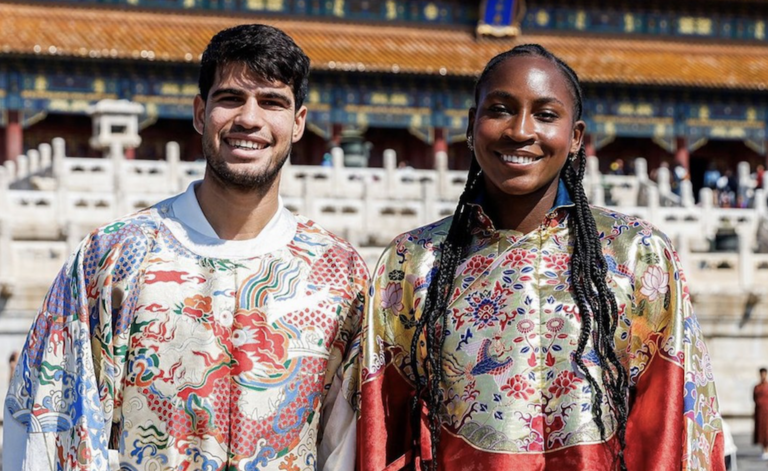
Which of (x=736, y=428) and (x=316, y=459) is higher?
(x=316, y=459)

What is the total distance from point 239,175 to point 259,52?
0.37 m

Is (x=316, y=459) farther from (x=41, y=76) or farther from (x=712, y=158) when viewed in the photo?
(x=712, y=158)

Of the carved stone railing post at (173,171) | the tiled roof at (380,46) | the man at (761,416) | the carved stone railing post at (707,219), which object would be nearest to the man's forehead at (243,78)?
the man at (761,416)

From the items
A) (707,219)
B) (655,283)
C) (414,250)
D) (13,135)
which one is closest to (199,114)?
(414,250)

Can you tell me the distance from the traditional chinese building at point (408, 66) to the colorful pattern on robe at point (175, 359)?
870 inches

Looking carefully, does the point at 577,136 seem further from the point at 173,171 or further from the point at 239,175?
the point at 173,171

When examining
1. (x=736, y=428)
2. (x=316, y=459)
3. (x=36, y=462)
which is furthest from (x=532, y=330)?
(x=736, y=428)

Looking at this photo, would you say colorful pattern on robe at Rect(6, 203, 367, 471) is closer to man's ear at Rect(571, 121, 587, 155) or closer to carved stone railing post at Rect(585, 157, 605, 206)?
man's ear at Rect(571, 121, 587, 155)

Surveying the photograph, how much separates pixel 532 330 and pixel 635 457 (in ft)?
1.50

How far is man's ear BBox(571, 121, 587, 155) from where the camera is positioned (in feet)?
14.4

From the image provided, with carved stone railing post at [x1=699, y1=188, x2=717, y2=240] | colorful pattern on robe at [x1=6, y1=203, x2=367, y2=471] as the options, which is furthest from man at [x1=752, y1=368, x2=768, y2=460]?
colorful pattern on robe at [x1=6, y1=203, x2=367, y2=471]

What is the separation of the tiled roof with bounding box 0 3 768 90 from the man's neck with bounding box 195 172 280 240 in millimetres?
22347

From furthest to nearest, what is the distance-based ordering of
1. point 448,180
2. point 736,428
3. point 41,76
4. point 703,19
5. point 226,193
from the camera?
point 703,19 → point 41,76 → point 448,180 → point 736,428 → point 226,193

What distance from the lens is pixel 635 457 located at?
4.22 meters
